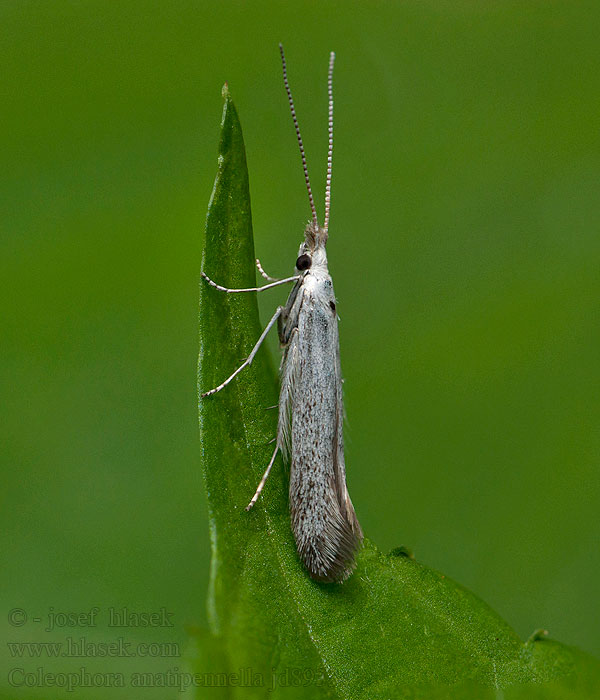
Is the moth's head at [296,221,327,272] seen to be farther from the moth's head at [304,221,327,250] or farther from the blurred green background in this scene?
Answer: the blurred green background

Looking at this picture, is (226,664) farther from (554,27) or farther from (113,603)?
(554,27)

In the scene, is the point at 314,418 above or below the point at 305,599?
above

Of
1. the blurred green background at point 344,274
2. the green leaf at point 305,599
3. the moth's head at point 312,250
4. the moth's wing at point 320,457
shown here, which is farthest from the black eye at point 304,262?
the green leaf at point 305,599

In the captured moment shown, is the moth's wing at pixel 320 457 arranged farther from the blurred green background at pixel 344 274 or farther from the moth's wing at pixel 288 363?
the blurred green background at pixel 344 274

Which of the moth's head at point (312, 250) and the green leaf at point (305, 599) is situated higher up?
the moth's head at point (312, 250)

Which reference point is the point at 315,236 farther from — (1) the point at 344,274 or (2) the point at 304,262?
(1) the point at 344,274

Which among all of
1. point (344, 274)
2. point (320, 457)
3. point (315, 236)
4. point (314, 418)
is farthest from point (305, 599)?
point (344, 274)
